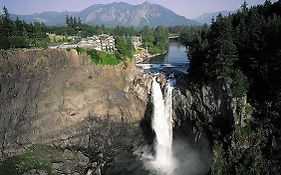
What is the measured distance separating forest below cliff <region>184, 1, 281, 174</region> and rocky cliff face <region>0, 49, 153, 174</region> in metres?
11.7

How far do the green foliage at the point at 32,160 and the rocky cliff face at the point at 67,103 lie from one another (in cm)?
105

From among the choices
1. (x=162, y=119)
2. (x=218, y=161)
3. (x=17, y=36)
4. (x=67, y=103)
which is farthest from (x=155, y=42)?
(x=218, y=161)

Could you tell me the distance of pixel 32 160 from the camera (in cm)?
3769

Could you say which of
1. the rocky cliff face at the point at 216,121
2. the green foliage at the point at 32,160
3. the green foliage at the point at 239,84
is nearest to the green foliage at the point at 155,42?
the rocky cliff face at the point at 216,121

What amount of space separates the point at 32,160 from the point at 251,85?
26.7 m

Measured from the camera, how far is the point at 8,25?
51.6 m

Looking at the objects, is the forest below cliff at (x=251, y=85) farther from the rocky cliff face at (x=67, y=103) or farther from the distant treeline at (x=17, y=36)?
the distant treeline at (x=17, y=36)

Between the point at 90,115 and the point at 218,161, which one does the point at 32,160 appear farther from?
the point at 218,161

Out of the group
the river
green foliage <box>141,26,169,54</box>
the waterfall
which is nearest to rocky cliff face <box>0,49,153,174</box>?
the waterfall

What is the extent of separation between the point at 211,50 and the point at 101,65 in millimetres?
14649

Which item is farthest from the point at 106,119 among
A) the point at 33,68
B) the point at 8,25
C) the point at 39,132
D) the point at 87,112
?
the point at 8,25

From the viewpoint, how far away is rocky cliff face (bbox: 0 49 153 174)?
131 ft

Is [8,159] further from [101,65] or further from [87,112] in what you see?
[101,65]

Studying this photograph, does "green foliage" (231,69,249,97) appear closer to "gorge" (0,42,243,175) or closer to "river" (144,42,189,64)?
"gorge" (0,42,243,175)
